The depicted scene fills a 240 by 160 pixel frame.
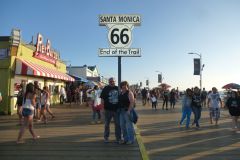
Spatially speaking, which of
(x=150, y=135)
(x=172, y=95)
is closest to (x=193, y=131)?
(x=150, y=135)

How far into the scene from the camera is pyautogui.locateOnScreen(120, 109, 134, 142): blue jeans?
9.88 meters

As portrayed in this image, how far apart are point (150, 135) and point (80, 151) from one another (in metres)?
3.53

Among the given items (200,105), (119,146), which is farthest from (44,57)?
(119,146)

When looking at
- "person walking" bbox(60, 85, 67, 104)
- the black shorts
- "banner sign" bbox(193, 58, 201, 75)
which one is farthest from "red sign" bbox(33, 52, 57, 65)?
"banner sign" bbox(193, 58, 201, 75)

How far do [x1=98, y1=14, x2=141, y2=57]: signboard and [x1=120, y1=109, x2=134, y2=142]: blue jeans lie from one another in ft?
6.28

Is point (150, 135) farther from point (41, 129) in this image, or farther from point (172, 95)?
point (172, 95)

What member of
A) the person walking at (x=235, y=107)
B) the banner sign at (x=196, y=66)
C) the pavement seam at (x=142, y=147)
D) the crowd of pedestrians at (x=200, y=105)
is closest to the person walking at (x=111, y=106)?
the pavement seam at (x=142, y=147)

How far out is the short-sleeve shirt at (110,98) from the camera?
10141mm

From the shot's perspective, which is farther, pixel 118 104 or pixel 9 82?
pixel 9 82

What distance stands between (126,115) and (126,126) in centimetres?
29

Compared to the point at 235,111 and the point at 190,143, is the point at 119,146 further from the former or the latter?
the point at 235,111

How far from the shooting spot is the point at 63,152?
8789 millimetres

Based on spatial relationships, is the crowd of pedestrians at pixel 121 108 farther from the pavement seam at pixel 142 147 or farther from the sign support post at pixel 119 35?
the sign support post at pixel 119 35

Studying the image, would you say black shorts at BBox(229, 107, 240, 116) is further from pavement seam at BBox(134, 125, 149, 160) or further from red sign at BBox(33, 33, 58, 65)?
red sign at BBox(33, 33, 58, 65)
